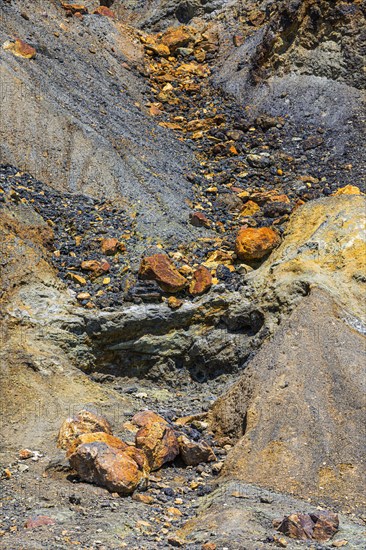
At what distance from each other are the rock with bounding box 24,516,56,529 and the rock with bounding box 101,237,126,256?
538cm

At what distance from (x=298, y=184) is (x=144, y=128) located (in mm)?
3585

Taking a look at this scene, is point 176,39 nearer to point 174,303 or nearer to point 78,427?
point 174,303

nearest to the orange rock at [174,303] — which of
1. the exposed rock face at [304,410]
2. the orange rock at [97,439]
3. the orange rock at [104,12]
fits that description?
the exposed rock face at [304,410]

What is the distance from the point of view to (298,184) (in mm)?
15352

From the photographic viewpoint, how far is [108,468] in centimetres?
823

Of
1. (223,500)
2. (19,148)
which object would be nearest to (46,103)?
(19,148)

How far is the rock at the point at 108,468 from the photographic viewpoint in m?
8.22

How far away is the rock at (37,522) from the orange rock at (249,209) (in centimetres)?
767

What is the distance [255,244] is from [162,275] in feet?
4.71

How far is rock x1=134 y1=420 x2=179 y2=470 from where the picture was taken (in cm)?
901

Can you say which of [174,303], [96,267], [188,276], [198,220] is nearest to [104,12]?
[198,220]

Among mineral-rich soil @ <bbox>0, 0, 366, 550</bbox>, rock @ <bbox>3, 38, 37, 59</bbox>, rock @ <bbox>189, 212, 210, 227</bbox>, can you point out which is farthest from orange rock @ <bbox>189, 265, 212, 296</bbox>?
rock @ <bbox>3, 38, 37, 59</bbox>

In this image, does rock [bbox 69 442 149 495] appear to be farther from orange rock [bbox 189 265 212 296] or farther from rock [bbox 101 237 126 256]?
rock [bbox 101 237 126 256]

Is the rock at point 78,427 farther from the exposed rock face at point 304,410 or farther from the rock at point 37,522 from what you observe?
the rock at point 37,522
